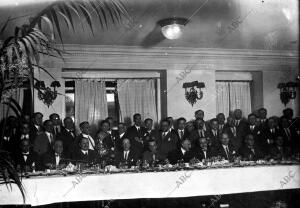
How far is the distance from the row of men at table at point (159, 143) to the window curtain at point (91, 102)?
1.45 meters

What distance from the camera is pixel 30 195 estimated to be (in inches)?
166

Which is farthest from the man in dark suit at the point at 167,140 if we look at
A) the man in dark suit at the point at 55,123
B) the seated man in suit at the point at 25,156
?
the seated man in suit at the point at 25,156

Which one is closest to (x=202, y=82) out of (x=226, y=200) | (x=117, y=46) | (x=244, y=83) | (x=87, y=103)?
(x=244, y=83)

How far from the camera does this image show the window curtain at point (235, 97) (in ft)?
33.7

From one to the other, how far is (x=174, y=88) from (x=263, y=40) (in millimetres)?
2533

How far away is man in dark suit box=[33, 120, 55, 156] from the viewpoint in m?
6.99

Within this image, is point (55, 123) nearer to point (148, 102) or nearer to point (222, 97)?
point (148, 102)

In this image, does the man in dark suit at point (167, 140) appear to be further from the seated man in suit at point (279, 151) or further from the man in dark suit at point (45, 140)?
the man in dark suit at point (45, 140)

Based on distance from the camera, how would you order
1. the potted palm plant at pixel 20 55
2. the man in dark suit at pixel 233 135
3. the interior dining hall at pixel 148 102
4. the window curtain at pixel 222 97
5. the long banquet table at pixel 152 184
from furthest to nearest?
the window curtain at pixel 222 97 < the man in dark suit at pixel 233 135 < the long banquet table at pixel 152 184 < the interior dining hall at pixel 148 102 < the potted palm plant at pixel 20 55

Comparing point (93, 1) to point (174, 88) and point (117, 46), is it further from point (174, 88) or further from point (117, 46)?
point (174, 88)

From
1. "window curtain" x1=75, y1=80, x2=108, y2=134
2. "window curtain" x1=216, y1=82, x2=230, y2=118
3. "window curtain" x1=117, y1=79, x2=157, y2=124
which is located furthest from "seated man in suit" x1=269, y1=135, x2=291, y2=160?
"window curtain" x1=75, y1=80, x2=108, y2=134

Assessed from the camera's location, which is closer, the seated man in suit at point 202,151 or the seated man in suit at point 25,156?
the seated man in suit at point 25,156

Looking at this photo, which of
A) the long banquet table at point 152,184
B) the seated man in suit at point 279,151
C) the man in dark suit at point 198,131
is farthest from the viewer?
the man in dark suit at point 198,131

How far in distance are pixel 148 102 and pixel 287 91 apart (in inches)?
156
